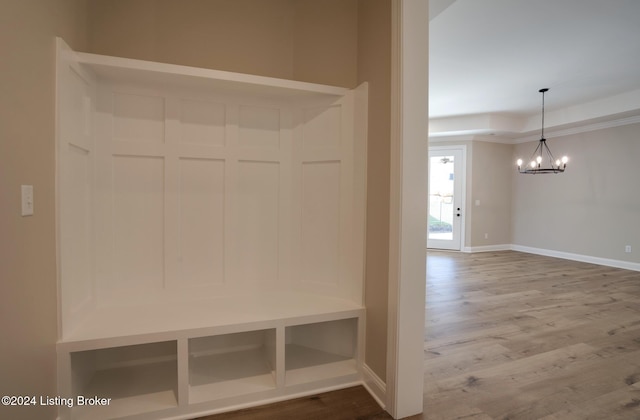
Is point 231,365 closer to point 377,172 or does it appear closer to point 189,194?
point 189,194

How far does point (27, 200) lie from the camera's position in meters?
1.25

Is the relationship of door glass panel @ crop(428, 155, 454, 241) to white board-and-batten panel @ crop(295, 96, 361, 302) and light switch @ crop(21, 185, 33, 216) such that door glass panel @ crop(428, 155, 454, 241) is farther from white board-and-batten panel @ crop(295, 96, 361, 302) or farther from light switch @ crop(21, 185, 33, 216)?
light switch @ crop(21, 185, 33, 216)

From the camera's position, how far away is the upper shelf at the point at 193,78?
5.63 feet

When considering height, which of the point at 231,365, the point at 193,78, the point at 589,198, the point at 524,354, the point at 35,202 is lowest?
the point at 524,354

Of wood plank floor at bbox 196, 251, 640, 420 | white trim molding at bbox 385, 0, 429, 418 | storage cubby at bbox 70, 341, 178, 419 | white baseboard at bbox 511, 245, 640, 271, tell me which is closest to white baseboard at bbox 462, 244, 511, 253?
white baseboard at bbox 511, 245, 640, 271

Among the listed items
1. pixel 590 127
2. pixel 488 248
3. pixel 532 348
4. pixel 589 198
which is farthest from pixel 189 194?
pixel 590 127

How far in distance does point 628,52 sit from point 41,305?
6.01 meters

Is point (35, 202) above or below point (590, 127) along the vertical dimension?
below

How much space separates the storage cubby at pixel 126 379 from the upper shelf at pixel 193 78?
1.66 meters

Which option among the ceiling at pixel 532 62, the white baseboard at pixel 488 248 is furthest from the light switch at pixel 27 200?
the white baseboard at pixel 488 248

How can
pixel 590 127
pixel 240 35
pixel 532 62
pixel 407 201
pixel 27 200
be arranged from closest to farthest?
pixel 27 200
pixel 407 201
pixel 240 35
pixel 532 62
pixel 590 127

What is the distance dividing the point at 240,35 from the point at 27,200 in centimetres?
176

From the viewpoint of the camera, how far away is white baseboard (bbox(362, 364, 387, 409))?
177 cm

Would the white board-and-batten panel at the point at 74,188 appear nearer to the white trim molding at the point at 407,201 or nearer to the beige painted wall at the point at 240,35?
the beige painted wall at the point at 240,35
